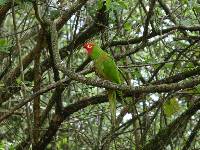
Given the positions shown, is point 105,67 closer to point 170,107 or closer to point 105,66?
point 105,66

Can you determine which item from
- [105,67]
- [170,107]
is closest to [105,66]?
[105,67]

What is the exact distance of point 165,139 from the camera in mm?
3896

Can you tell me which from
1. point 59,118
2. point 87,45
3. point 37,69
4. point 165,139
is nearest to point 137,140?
point 165,139

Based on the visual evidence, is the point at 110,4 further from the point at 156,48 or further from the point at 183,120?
the point at 156,48

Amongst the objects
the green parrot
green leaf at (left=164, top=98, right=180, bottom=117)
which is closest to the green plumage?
the green parrot

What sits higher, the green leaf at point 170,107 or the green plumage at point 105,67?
the green plumage at point 105,67

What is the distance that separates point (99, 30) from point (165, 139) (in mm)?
1123

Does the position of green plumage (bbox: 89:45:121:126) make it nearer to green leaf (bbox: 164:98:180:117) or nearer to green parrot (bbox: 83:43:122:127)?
green parrot (bbox: 83:43:122:127)

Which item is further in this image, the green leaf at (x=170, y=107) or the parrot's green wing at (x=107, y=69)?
the green leaf at (x=170, y=107)

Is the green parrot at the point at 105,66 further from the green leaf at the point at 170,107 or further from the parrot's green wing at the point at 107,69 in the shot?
the green leaf at the point at 170,107

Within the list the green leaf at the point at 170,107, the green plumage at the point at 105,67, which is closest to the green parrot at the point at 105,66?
the green plumage at the point at 105,67

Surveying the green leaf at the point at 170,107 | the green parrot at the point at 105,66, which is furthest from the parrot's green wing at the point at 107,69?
the green leaf at the point at 170,107

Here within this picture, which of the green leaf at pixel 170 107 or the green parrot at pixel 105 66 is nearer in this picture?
the green parrot at pixel 105 66

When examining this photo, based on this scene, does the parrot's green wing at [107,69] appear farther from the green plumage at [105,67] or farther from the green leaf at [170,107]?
the green leaf at [170,107]
